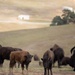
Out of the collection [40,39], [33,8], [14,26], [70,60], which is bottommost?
[70,60]

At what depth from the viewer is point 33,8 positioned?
13362 cm

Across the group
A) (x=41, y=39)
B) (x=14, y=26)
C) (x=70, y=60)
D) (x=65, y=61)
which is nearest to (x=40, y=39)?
(x=41, y=39)

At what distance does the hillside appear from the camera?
11831 cm

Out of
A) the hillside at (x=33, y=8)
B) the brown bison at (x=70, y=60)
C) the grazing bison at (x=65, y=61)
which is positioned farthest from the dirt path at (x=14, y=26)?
the brown bison at (x=70, y=60)

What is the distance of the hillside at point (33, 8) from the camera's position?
388 ft

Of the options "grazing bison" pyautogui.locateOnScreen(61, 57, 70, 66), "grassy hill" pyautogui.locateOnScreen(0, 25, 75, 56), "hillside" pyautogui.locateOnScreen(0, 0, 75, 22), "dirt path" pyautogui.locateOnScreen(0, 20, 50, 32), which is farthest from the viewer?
"hillside" pyautogui.locateOnScreen(0, 0, 75, 22)

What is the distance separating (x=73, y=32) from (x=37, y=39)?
5.29 metres

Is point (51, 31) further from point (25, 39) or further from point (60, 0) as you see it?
point (60, 0)

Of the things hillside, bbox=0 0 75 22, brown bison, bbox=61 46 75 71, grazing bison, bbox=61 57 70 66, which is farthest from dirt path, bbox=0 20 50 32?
brown bison, bbox=61 46 75 71

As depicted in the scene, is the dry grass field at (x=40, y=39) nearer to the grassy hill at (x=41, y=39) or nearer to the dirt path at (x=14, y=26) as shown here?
the grassy hill at (x=41, y=39)

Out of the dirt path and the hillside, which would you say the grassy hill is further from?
the hillside

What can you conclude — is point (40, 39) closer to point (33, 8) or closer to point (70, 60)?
point (70, 60)

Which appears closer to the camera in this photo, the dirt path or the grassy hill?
the grassy hill

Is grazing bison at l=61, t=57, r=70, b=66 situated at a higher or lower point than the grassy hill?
lower
